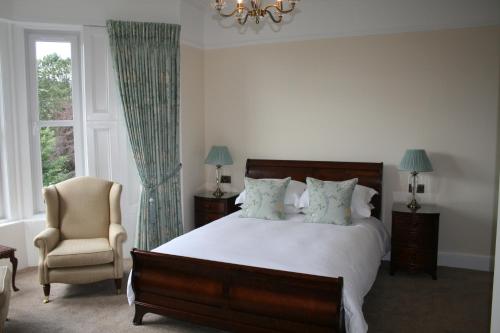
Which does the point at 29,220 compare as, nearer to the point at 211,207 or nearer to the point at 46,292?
the point at 46,292

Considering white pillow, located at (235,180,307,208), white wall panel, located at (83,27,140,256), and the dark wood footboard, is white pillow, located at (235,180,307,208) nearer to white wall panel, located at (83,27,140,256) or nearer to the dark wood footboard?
white wall panel, located at (83,27,140,256)

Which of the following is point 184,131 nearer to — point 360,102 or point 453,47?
point 360,102

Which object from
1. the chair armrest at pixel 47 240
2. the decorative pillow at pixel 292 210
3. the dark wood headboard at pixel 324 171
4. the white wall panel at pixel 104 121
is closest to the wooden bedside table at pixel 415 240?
the dark wood headboard at pixel 324 171

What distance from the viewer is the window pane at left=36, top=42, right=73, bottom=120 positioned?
4484 millimetres

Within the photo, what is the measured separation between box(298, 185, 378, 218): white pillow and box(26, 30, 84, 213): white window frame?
2.44 m

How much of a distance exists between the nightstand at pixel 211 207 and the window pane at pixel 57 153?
144 centimetres

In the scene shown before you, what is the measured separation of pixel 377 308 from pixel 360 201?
1110 mm

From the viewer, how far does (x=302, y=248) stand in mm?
3172

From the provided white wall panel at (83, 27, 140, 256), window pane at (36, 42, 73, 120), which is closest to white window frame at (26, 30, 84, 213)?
window pane at (36, 42, 73, 120)

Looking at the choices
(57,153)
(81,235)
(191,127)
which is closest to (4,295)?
(81,235)

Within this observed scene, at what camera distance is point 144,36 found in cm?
449

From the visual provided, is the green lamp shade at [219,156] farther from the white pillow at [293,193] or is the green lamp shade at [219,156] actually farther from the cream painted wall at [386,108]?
the white pillow at [293,193]

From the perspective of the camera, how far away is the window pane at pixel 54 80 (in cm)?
448

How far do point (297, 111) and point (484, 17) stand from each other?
2.06m
